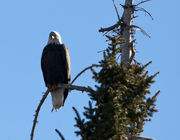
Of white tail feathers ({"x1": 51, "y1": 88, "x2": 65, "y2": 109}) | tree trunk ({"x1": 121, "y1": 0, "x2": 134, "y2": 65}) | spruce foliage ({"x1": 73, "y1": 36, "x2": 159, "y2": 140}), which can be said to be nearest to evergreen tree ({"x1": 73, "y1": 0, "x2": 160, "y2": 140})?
spruce foliage ({"x1": 73, "y1": 36, "x2": 159, "y2": 140})

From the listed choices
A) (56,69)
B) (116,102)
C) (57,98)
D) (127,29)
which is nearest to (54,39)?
(56,69)

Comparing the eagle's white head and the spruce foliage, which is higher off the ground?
the eagle's white head

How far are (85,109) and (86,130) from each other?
24 cm

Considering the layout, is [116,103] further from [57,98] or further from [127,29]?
[57,98]

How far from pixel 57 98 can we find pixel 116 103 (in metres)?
3.31

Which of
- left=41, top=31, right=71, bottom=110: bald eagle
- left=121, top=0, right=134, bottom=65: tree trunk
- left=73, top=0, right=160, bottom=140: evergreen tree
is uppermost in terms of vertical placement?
left=41, top=31, right=71, bottom=110: bald eagle

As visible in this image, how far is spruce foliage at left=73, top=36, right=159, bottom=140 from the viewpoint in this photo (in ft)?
14.5

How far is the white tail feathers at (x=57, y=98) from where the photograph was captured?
25.1ft

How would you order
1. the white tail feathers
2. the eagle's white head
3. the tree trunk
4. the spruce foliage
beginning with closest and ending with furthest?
the spruce foliage → the tree trunk → the white tail feathers → the eagle's white head

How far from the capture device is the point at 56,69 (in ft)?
25.6

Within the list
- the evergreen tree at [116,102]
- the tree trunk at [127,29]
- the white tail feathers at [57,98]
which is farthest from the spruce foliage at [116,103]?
the white tail feathers at [57,98]

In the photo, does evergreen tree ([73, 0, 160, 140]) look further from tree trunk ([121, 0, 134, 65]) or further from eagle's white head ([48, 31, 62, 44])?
eagle's white head ([48, 31, 62, 44])

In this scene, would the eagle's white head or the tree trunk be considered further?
the eagle's white head

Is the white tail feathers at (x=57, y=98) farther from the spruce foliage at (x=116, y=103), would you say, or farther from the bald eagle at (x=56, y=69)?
the spruce foliage at (x=116, y=103)
